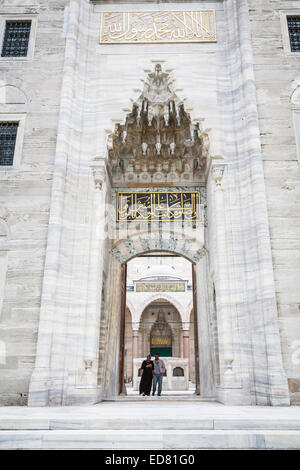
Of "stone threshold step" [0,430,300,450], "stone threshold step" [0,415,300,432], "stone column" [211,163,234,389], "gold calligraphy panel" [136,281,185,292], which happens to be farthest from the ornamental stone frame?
"gold calligraphy panel" [136,281,185,292]

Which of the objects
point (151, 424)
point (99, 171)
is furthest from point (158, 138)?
point (151, 424)

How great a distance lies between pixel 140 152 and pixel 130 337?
602 inches

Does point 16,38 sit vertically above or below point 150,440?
above

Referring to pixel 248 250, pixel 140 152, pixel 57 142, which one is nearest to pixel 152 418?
pixel 248 250

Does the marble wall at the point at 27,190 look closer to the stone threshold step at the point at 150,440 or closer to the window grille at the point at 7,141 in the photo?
the window grille at the point at 7,141

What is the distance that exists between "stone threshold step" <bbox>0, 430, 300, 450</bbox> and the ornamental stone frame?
219 centimetres

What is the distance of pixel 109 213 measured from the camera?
6832mm

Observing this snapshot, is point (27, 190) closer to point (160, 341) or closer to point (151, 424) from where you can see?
point (151, 424)

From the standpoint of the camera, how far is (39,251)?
5586 millimetres

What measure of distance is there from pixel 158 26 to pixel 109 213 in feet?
12.9

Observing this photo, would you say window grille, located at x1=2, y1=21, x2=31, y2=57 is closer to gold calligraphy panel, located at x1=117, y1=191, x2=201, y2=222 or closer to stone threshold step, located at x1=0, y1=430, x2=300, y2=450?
gold calligraphy panel, located at x1=117, y1=191, x2=201, y2=222

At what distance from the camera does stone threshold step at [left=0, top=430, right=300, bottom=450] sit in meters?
2.60

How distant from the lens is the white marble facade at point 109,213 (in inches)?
200

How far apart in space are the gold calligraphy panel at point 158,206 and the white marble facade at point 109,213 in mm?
291
